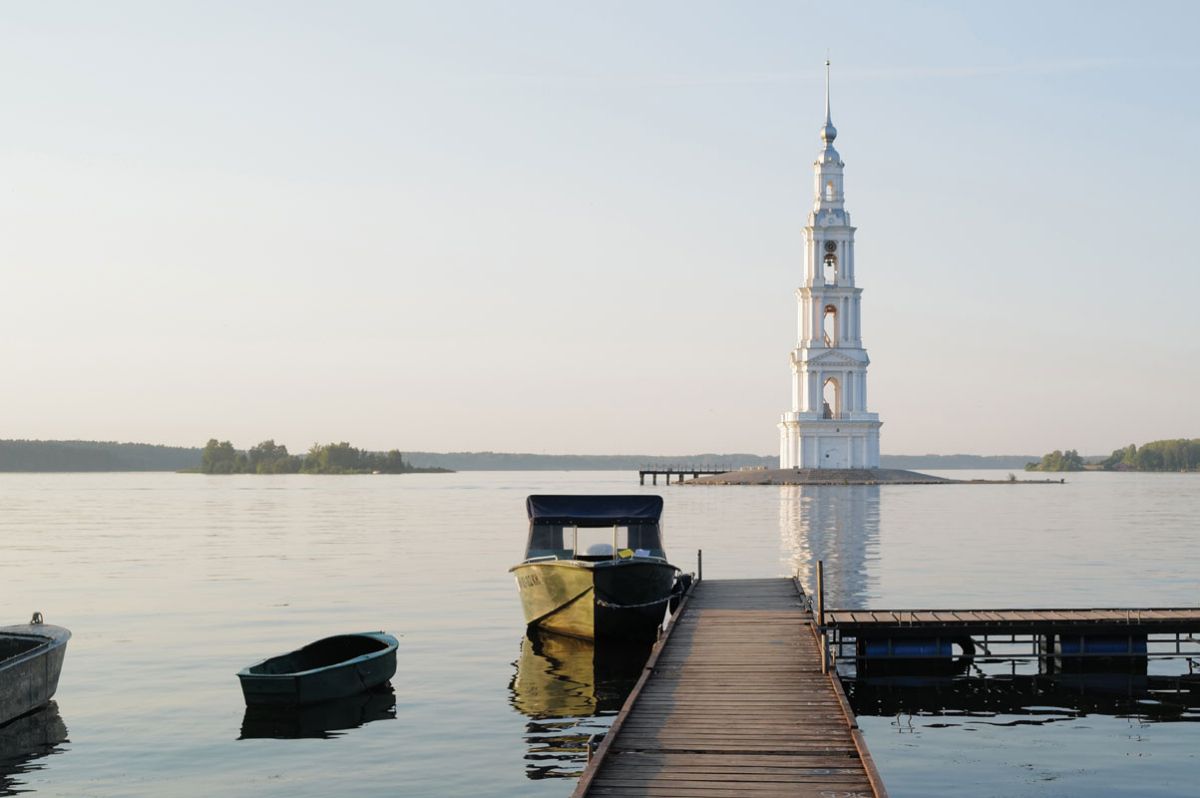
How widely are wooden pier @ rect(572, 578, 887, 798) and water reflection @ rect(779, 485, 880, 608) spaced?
53.7 feet

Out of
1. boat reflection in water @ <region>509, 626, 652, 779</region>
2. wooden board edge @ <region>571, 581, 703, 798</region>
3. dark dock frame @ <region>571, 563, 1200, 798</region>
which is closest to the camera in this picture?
wooden board edge @ <region>571, 581, 703, 798</region>

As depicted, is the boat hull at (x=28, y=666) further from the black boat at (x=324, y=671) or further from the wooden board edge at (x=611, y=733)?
the wooden board edge at (x=611, y=733)

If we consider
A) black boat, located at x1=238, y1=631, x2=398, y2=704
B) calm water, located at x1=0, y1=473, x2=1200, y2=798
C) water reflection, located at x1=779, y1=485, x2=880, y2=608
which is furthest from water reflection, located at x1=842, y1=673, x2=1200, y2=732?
water reflection, located at x1=779, y1=485, x2=880, y2=608

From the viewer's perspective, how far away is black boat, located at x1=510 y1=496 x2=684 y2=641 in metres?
34.5

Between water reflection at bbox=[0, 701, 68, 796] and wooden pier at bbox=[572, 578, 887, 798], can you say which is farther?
water reflection at bbox=[0, 701, 68, 796]

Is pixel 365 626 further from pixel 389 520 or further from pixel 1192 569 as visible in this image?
pixel 389 520

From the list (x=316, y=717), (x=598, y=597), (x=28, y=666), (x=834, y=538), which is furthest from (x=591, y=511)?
(x=834, y=538)

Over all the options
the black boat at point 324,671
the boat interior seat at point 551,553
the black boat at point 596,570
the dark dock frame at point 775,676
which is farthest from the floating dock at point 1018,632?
the black boat at point 324,671

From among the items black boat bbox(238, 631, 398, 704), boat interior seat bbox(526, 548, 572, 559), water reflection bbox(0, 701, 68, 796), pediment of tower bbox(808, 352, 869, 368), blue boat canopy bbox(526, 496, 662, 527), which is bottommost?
water reflection bbox(0, 701, 68, 796)

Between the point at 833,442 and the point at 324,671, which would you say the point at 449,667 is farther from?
the point at 833,442

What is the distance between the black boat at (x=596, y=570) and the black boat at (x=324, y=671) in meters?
6.08

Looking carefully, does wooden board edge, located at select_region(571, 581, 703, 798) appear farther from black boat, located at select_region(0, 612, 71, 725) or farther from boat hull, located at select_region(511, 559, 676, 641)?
black boat, located at select_region(0, 612, 71, 725)

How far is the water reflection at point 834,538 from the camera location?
49.8m

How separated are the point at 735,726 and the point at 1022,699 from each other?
10320 millimetres
